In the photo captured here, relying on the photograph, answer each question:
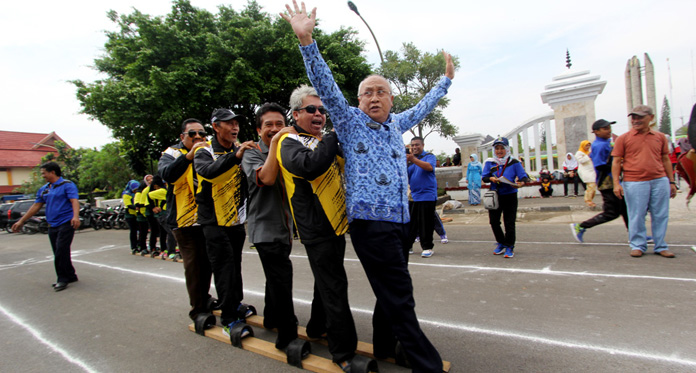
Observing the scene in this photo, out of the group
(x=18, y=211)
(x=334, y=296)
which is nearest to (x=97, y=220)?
(x=18, y=211)

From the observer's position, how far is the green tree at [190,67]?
13891mm

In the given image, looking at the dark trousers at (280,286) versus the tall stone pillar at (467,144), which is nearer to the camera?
the dark trousers at (280,286)

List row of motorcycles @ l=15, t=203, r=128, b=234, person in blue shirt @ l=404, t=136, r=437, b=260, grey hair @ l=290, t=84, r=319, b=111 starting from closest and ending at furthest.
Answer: grey hair @ l=290, t=84, r=319, b=111 → person in blue shirt @ l=404, t=136, r=437, b=260 → row of motorcycles @ l=15, t=203, r=128, b=234

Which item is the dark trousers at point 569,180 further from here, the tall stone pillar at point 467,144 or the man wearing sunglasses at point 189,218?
the man wearing sunglasses at point 189,218

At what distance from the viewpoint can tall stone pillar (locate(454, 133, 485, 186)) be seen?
1595 centimetres

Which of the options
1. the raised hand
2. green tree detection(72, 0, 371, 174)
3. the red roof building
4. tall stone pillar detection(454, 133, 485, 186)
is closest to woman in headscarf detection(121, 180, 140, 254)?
green tree detection(72, 0, 371, 174)

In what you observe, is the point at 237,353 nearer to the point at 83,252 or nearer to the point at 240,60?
the point at 83,252

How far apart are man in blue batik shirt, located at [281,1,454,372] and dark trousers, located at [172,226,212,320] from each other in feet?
6.90

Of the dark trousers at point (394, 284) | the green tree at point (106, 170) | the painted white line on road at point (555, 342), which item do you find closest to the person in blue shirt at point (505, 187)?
the painted white line on road at point (555, 342)

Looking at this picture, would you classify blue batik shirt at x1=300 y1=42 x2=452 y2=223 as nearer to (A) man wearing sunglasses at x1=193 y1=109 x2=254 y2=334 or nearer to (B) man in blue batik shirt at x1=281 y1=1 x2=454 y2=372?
(B) man in blue batik shirt at x1=281 y1=1 x2=454 y2=372

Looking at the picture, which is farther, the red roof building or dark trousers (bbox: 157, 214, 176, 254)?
the red roof building

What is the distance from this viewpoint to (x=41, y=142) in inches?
1970

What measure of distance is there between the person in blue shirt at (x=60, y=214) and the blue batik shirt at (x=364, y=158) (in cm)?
556

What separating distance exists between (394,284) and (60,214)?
610 centimetres
